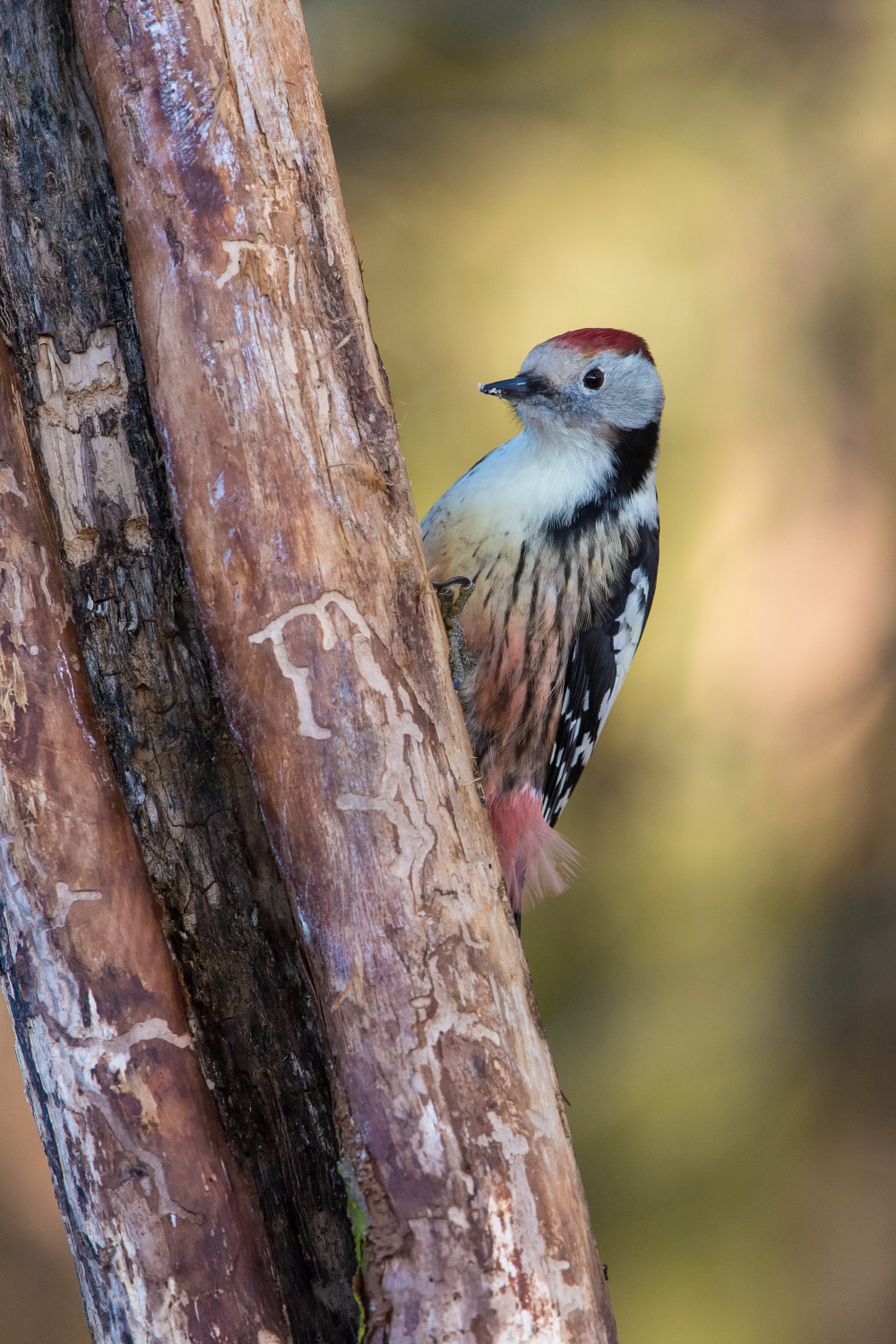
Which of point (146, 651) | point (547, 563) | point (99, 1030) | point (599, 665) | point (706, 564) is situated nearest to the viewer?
point (99, 1030)

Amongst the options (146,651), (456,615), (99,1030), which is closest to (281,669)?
(146,651)

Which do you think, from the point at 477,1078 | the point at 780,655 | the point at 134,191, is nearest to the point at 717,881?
the point at 780,655

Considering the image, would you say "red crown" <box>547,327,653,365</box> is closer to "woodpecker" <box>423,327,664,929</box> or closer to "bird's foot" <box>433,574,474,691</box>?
"woodpecker" <box>423,327,664,929</box>

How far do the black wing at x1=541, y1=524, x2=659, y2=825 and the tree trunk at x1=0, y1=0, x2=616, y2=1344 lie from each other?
714 mm

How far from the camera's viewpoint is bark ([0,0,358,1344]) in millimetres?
1171

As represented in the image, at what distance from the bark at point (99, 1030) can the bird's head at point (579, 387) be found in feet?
3.14

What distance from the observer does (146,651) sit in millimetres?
1181

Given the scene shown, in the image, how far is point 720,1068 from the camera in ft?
11.5

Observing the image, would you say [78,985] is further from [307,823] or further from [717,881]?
[717,881]

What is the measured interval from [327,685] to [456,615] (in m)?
0.72

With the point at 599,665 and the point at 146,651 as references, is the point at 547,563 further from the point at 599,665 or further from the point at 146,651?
the point at 146,651

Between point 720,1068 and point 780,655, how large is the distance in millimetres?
1386

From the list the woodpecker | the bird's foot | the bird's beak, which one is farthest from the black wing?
→ the bird's beak

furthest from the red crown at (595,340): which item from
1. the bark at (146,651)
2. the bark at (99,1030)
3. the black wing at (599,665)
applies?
the bark at (99,1030)
